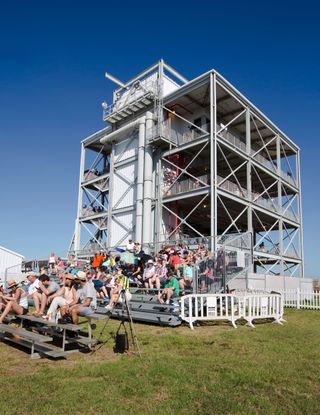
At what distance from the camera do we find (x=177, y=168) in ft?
85.4

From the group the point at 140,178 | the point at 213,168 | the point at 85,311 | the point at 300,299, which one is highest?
the point at 140,178

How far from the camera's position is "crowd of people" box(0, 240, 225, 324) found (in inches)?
332

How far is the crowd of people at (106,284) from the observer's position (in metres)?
8.43

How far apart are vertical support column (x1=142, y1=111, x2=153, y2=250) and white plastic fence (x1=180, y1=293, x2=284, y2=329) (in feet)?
42.1

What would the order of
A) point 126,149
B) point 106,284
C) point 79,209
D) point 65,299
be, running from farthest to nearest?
1. point 79,209
2. point 126,149
3. point 106,284
4. point 65,299

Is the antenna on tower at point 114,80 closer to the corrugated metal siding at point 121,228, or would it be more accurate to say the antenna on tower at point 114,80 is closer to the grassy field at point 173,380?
the corrugated metal siding at point 121,228

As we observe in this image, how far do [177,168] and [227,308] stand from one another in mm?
16161

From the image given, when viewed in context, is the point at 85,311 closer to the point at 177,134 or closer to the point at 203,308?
the point at 203,308

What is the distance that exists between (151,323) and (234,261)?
4108mm

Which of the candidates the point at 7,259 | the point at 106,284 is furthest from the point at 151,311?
the point at 7,259

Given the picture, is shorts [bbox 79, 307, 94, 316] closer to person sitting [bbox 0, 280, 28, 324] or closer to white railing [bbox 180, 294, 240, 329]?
person sitting [bbox 0, 280, 28, 324]

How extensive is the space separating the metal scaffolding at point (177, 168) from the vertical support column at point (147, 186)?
0.07m

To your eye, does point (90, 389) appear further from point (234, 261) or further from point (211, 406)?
point (234, 261)

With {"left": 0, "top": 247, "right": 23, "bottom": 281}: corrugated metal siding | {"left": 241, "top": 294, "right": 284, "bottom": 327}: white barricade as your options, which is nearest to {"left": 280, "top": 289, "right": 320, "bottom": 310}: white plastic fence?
{"left": 241, "top": 294, "right": 284, "bottom": 327}: white barricade
